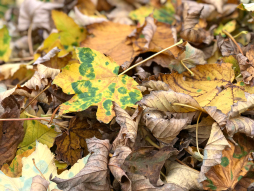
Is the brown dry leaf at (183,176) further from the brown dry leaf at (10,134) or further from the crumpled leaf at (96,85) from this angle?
the brown dry leaf at (10,134)

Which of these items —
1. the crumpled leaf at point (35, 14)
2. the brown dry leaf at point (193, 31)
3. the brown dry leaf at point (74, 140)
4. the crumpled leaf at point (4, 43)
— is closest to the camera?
the brown dry leaf at point (74, 140)

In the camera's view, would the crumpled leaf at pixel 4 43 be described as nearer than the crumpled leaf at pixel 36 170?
No

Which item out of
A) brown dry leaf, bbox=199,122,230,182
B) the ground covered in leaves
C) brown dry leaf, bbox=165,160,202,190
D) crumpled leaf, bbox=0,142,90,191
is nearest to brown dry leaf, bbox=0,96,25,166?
the ground covered in leaves

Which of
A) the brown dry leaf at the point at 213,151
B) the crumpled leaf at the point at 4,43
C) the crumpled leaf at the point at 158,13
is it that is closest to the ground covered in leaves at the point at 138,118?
the brown dry leaf at the point at 213,151

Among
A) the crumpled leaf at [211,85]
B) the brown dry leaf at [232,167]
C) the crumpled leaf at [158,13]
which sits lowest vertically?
the brown dry leaf at [232,167]

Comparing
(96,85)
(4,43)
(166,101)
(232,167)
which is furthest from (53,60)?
(232,167)

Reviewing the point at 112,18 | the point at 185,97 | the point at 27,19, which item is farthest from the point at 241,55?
the point at 27,19

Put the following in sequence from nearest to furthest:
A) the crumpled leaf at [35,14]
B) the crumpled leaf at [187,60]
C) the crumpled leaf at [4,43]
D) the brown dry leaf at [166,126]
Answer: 1. the brown dry leaf at [166,126]
2. the crumpled leaf at [187,60]
3. the crumpled leaf at [4,43]
4. the crumpled leaf at [35,14]
